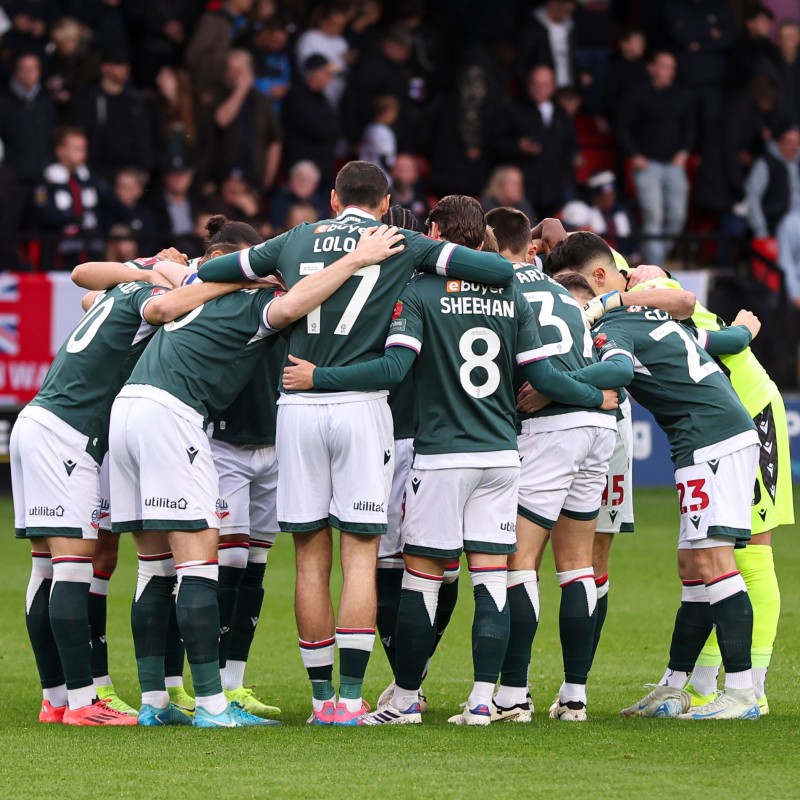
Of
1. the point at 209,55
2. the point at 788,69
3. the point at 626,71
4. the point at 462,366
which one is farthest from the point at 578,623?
the point at 788,69

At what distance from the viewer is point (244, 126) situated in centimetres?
1517

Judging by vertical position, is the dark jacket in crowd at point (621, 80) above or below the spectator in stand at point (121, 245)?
above

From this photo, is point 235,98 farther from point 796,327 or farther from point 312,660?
point 312,660

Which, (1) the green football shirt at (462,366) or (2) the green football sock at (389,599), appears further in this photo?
(2) the green football sock at (389,599)

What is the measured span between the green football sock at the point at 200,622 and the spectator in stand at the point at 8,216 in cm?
834

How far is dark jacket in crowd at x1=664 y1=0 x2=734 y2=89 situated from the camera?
57.2ft

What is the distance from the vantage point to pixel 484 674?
620cm

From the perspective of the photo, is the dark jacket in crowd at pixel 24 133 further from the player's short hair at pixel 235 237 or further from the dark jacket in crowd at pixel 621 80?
the player's short hair at pixel 235 237

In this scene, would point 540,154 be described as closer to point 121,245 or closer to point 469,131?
point 469,131

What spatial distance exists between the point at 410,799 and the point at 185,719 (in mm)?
1750

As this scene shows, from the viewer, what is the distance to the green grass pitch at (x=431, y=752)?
5.10 metres

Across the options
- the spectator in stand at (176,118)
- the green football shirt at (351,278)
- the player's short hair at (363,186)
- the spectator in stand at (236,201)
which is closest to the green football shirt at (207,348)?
the green football shirt at (351,278)

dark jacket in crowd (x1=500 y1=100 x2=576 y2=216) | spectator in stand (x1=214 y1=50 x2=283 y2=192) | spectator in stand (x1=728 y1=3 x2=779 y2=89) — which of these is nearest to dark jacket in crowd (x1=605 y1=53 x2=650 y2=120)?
dark jacket in crowd (x1=500 y1=100 x2=576 y2=216)

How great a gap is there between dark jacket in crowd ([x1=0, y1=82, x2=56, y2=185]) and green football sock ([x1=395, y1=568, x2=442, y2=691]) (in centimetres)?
905
